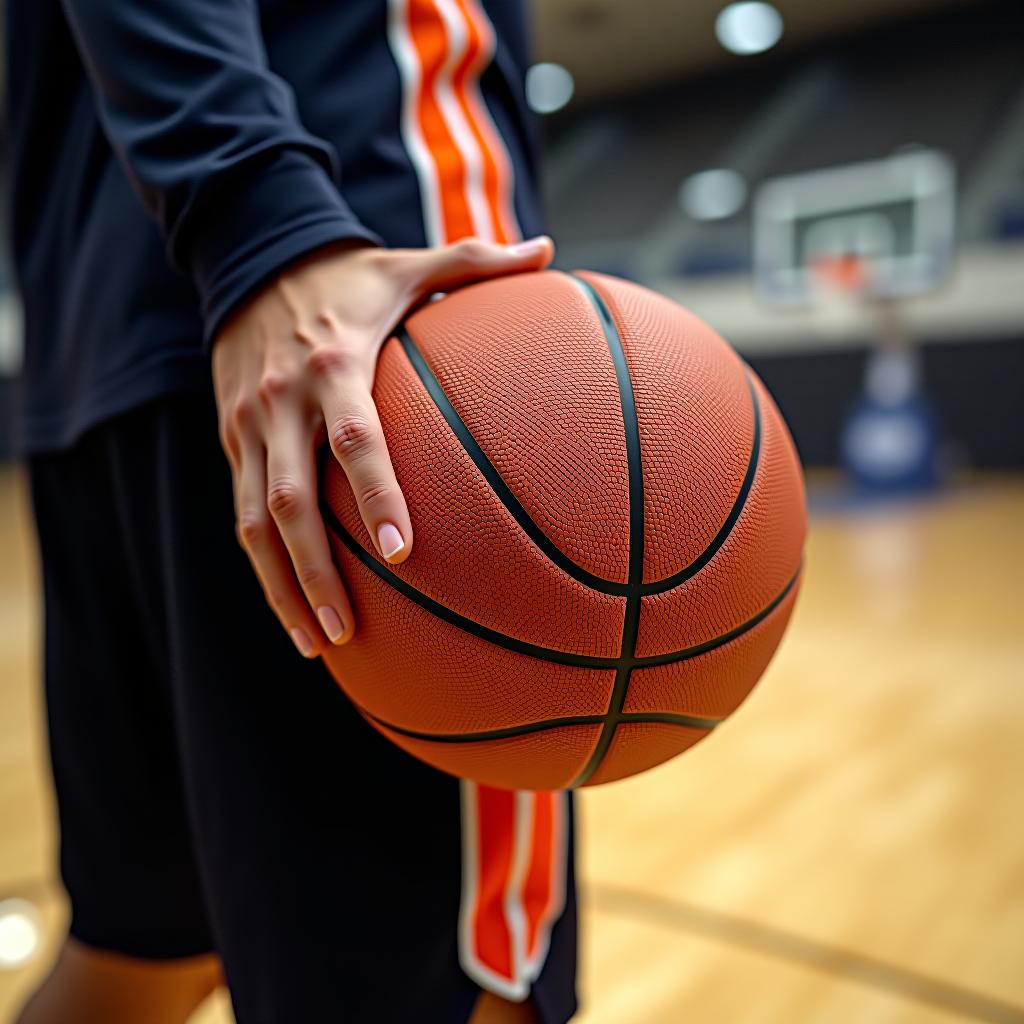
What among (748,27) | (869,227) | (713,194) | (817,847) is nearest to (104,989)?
(817,847)

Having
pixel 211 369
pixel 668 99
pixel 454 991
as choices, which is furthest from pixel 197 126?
pixel 668 99

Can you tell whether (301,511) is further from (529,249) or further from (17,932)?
(17,932)

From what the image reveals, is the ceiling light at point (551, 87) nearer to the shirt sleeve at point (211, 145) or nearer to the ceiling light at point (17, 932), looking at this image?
the ceiling light at point (17, 932)

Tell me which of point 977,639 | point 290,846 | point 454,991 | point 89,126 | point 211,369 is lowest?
point 977,639

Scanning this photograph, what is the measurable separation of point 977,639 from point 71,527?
2442 millimetres

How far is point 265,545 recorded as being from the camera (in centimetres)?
55

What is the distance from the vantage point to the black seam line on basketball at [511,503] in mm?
557

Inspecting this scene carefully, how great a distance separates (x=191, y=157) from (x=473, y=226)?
0.19 meters

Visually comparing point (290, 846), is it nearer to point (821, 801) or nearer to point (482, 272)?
point (482, 272)

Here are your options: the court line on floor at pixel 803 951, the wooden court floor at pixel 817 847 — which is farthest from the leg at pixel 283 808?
the court line on floor at pixel 803 951

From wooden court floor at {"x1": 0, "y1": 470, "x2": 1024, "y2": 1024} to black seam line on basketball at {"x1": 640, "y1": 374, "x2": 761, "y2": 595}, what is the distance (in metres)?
0.81

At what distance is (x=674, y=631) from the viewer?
0.58 m

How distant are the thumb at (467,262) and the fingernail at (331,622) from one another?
185 mm

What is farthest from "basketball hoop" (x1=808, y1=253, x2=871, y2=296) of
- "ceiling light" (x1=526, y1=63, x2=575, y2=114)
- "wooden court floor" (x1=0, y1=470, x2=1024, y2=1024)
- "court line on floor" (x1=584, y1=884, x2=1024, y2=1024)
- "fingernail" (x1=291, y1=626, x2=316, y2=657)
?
"fingernail" (x1=291, y1=626, x2=316, y2=657)
